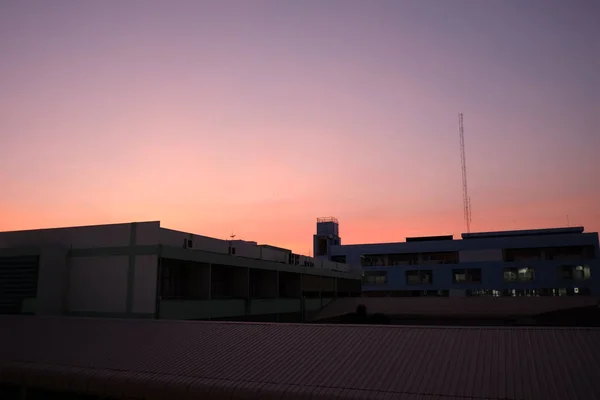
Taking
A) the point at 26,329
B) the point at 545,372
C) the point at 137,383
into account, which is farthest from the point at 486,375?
the point at 26,329

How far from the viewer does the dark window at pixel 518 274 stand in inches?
3381

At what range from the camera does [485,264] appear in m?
89.5

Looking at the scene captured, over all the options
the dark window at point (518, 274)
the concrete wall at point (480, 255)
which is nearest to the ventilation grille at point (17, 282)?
the concrete wall at point (480, 255)

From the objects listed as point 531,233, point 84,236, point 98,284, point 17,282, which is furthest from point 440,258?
point 17,282

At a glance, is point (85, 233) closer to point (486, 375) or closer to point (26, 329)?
point (26, 329)

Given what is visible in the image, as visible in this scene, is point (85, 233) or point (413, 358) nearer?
point (413, 358)

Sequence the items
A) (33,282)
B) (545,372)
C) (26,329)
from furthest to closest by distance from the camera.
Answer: (33,282) < (26,329) < (545,372)

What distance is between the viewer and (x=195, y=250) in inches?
1511

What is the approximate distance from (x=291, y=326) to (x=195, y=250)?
66.1 ft

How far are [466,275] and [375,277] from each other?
56.3 feet

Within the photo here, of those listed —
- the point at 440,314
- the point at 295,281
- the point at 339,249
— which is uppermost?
the point at 339,249

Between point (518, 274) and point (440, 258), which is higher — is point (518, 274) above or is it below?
below

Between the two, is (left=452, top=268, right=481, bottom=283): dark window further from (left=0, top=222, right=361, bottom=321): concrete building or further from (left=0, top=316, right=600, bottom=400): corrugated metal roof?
(left=0, top=316, right=600, bottom=400): corrugated metal roof

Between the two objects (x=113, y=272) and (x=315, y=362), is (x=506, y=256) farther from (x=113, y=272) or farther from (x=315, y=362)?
(x=315, y=362)
